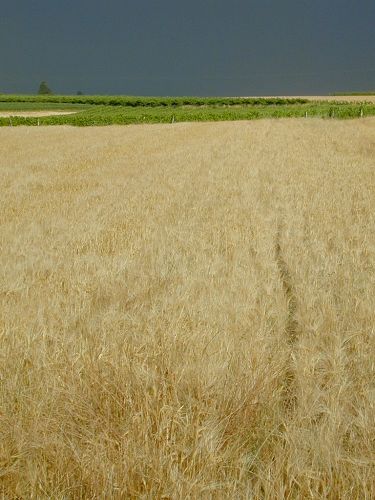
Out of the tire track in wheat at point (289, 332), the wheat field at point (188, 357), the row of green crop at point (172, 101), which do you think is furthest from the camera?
the row of green crop at point (172, 101)

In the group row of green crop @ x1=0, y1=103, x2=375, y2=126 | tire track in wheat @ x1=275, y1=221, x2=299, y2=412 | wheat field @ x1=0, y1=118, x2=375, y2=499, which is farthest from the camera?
row of green crop @ x1=0, y1=103, x2=375, y2=126

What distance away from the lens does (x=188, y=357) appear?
2.70 meters

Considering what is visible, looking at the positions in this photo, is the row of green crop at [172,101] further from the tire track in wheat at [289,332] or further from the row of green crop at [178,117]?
the tire track in wheat at [289,332]

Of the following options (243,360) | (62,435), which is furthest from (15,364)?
(243,360)

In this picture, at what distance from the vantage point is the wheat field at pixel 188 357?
189cm

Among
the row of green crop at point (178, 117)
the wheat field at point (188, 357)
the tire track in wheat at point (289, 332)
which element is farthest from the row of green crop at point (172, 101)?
the tire track in wheat at point (289, 332)

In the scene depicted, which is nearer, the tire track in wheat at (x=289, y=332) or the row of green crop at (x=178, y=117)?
the tire track in wheat at (x=289, y=332)

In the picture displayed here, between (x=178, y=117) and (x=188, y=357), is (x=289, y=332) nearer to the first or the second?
(x=188, y=357)

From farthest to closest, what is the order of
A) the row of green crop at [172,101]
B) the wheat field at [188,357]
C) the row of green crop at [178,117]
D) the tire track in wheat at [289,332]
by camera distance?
the row of green crop at [172,101]
the row of green crop at [178,117]
the tire track in wheat at [289,332]
the wheat field at [188,357]

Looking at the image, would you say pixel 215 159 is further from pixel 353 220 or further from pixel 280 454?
pixel 280 454

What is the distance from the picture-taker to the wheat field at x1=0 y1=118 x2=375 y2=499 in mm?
1893
